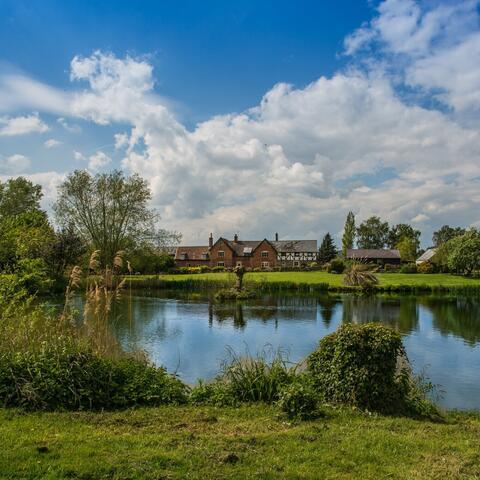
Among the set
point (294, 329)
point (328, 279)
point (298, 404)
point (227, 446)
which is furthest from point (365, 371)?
point (328, 279)

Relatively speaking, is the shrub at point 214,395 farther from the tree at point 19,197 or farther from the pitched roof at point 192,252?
the pitched roof at point 192,252

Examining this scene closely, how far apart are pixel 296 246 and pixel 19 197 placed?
4790 centimetres

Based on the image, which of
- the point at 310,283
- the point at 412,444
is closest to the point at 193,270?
the point at 310,283

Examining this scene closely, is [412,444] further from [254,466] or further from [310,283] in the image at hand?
[310,283]

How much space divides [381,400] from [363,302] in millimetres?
29422

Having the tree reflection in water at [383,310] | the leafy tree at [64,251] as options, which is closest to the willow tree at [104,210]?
the leafy tree at [64,251]

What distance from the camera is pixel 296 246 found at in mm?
88125

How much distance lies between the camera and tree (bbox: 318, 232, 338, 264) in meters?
80.9

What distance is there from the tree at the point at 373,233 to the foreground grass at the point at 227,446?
10983 cm

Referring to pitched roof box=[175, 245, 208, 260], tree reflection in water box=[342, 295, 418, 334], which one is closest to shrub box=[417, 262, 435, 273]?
tree reflection in water box=[342, 295, 418, 334]

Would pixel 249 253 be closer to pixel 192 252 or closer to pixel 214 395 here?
pixel 192 252

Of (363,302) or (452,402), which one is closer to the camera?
(452,402)

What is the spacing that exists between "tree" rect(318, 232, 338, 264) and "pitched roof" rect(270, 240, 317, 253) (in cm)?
562

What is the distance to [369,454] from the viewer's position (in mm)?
5516
